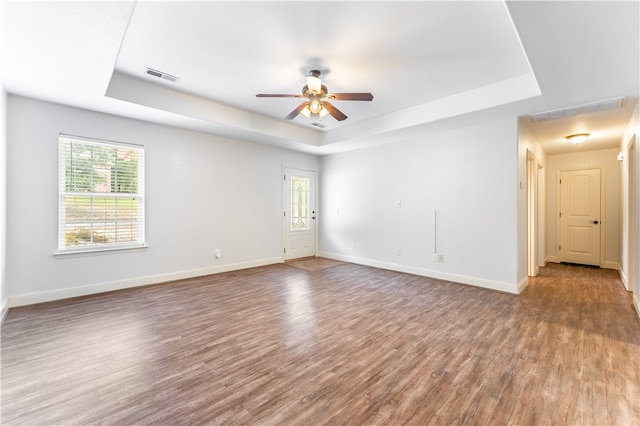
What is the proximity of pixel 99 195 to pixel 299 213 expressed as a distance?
394 cm

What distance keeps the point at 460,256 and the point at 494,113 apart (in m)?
2.27

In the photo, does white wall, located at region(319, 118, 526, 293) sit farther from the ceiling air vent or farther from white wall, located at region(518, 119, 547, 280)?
the ceiling air vent

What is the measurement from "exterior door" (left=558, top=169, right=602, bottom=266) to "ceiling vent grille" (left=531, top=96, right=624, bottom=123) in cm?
333

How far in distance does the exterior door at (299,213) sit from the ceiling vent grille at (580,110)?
460cm

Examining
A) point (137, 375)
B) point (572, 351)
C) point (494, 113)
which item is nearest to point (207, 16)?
point (137, 375)

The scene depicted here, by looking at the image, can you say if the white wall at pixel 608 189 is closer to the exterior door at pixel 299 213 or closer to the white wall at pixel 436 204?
the white wall at pixel 436 204

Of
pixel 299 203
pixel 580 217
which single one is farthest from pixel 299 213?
pixel 580 217

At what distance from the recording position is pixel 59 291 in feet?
12.4

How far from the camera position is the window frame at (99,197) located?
3795 millimetres

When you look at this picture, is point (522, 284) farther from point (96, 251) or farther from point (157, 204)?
point (96, 251)

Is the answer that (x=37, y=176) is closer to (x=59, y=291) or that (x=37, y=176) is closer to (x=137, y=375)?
(x=59, y=291)

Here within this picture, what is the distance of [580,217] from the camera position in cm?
637

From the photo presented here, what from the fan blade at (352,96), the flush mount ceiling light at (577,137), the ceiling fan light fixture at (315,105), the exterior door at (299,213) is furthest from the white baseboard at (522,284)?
the exterior door at (299,213)

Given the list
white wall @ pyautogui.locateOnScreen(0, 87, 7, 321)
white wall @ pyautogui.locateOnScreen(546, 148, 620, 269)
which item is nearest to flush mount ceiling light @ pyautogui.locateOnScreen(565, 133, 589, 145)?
white wall @ pyautogui.locateOnScreen(546, 148, 620, 269)
